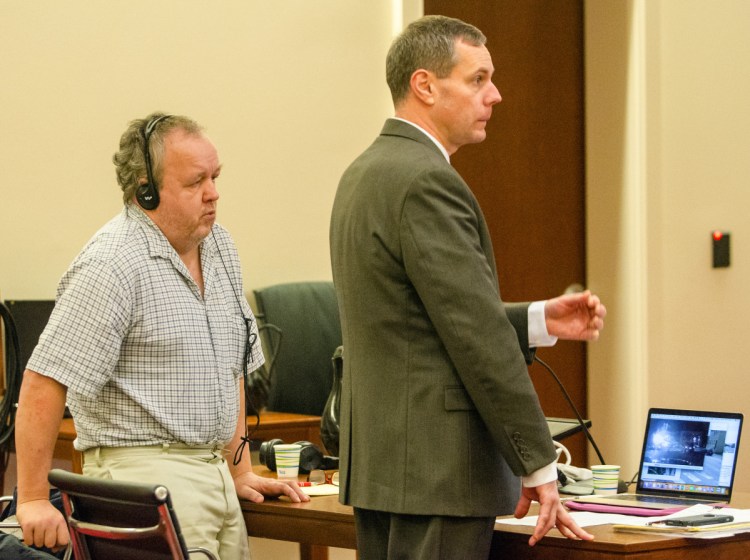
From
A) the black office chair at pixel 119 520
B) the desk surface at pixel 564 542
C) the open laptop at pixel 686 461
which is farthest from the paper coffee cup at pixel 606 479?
the black office chair at pixel 119 520

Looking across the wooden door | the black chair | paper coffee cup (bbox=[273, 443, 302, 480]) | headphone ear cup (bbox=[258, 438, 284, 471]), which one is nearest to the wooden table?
the black chair

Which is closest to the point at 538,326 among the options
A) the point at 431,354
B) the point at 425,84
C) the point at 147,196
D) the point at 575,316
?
the point at 575,316

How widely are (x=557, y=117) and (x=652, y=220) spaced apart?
0.73m

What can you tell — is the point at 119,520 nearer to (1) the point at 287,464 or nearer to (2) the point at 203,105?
(1) the point at 287,464

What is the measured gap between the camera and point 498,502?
194cm

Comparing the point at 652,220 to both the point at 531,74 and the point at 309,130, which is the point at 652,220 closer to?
the point at 531,74

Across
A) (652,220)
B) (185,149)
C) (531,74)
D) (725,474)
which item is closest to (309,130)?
(531,74)

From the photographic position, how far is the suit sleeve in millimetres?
1881

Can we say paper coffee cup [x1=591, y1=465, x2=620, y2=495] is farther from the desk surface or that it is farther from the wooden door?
the wooden door

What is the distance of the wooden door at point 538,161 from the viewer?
18.4 ft

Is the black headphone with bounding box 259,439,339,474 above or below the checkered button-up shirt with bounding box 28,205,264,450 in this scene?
below

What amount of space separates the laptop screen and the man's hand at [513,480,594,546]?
550 millimetres

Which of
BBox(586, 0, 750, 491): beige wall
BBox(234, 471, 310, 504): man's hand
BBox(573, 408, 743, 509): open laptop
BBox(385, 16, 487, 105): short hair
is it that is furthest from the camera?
BBox(586, 0, 750, 491): beige wall

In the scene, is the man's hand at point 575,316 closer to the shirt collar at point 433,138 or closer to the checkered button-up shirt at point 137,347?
the shirt collar at point 433,138
